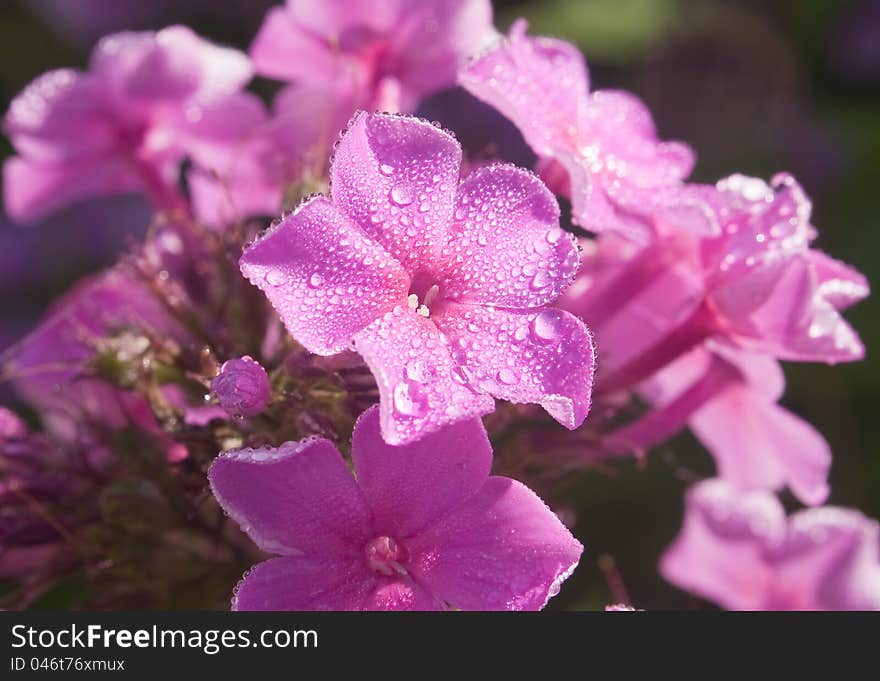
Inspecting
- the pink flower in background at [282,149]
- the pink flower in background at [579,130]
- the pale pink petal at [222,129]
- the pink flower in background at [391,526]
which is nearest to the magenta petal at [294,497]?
the pink flower in background at [391,526]

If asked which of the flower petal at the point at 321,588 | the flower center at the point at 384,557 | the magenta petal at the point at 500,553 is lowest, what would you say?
the flower petal at the point at 321,588

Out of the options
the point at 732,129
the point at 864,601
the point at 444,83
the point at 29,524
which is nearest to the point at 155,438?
the point at 29,524

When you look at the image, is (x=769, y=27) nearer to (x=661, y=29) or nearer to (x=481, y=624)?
(x=661, y=29)

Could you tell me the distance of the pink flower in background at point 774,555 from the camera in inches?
62.9

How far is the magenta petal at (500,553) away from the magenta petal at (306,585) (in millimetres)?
50

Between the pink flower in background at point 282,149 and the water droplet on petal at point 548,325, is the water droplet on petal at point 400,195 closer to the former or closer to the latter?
the water droplet on petal at point 548,325

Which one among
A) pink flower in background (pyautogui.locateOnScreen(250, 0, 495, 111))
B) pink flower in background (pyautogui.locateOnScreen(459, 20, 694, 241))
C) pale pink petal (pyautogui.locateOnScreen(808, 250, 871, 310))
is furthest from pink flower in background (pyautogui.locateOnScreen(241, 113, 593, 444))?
pink flower in background (pyautogui.locateOnScreen(250, 0, 495, 111))

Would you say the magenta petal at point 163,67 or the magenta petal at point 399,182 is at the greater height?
the magenta petal at point 399,182

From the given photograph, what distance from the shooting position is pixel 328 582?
98cm

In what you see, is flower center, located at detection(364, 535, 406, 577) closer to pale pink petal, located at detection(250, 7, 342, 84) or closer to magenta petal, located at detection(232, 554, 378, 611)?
A: magenta petal, located at detection(232, 554, 378, 611)

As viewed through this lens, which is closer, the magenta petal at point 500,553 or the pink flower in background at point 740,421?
the magenta petal at point 500,553

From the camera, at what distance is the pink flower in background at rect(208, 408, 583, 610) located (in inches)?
37.4

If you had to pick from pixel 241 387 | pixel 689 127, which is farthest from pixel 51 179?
pixel 689 127

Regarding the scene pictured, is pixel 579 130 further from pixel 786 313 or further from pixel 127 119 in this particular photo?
pixel 127 119
